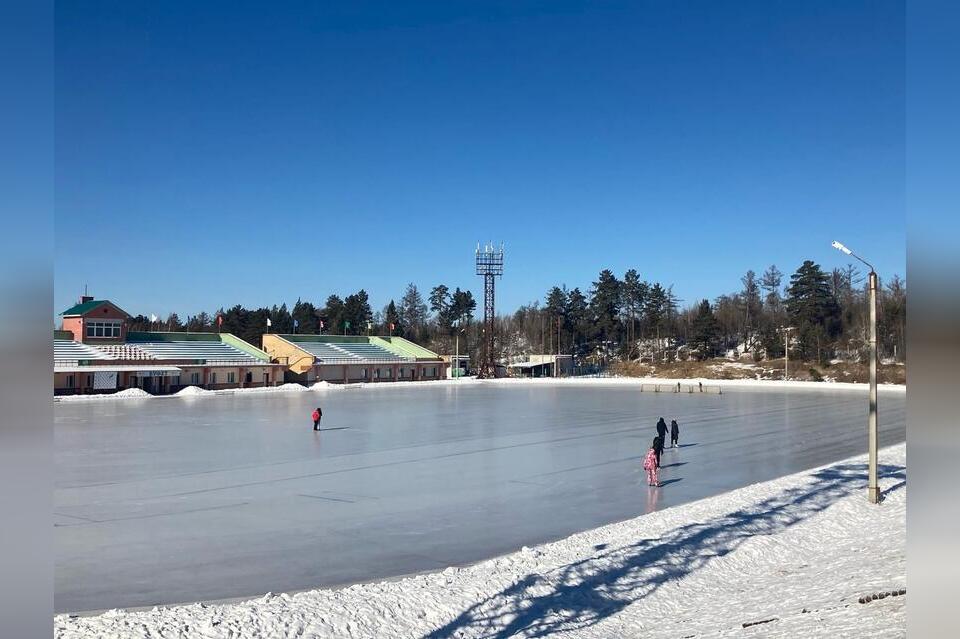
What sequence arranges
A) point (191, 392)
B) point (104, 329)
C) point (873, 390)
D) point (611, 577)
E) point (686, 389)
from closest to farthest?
point (611, 577), point (873, 390), point (191, 392), point (104, 329), point (686, 389)

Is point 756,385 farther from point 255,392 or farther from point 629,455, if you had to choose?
point 629,455

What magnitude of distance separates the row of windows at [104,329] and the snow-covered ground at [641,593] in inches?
2023

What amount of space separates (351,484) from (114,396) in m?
38.2

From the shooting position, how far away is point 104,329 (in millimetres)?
55500

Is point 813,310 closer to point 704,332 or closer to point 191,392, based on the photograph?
point 704,332

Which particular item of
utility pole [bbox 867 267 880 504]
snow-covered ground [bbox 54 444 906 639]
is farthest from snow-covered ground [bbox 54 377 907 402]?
snow-covered ground [bbox 54 444 906 639]

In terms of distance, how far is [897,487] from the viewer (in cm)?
1652

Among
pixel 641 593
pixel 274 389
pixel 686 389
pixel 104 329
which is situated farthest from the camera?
pixel 274 389

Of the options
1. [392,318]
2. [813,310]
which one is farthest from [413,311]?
[813,310]

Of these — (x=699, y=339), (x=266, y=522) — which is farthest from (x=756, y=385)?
(x=266, y=522)

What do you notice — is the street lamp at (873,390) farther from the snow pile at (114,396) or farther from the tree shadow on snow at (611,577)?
the snow pile at (114,396)

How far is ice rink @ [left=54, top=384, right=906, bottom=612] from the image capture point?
1047 centimetres

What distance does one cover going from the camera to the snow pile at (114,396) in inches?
1825
